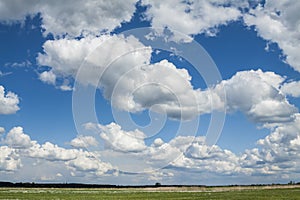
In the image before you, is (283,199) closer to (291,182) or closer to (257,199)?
(257,199)

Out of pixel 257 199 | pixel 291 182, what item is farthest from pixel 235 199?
pixel 291 182

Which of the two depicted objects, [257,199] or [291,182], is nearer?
[257,199]

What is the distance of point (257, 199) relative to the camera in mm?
65250

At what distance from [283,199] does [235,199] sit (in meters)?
6.91

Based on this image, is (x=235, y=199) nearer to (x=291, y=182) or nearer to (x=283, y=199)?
(x=283, y=199)

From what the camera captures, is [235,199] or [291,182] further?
[291,182]

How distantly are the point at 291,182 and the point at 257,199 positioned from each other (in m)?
113

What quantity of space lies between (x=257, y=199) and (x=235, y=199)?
322cm

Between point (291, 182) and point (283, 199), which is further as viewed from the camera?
point (291, 182)

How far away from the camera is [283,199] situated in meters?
62.8

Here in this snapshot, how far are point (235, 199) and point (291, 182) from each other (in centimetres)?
11349

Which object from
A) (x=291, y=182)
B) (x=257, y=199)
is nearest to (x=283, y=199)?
(x=257, y=199)

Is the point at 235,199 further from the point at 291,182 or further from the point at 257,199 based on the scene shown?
the point at 291,182

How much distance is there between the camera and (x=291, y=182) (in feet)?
557
